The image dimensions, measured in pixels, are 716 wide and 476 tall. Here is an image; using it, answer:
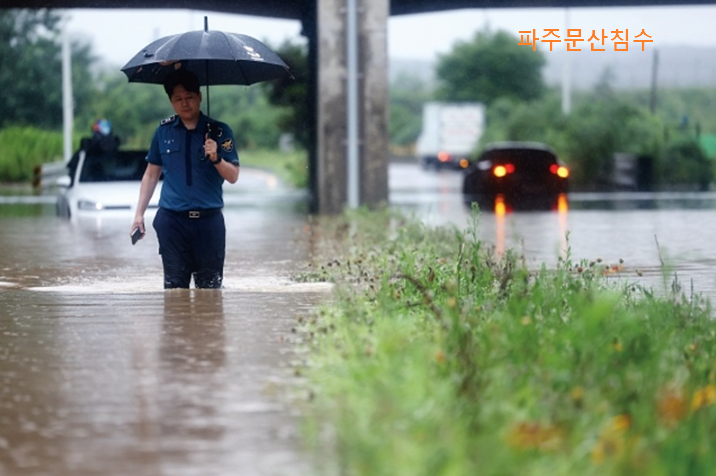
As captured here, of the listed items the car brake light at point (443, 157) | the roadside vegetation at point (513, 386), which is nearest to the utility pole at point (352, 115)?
the roadside vegetation at point (513, 386)

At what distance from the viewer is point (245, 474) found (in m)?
5.41

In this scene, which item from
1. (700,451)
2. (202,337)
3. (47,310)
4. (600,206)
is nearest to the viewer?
(700,451)

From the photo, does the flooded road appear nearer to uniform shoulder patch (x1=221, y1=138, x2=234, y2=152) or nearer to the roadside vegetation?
the roadside vegetation

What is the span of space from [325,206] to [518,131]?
34109mm

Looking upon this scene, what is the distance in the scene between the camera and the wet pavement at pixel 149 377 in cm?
572

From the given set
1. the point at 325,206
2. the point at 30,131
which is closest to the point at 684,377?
the point at 325,206

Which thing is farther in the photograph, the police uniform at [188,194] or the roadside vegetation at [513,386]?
the police uniform at [188,194]

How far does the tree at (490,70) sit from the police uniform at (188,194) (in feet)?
308

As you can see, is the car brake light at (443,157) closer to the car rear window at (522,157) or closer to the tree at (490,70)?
the tree at (490,70)

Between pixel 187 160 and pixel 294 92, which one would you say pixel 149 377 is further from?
pixel 294 92

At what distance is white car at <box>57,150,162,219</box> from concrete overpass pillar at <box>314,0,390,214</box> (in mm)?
2998

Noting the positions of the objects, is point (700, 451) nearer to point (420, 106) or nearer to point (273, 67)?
point (273, 67)

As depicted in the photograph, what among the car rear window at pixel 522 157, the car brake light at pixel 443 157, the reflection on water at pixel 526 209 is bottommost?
the reflection on water at pixel 526 209

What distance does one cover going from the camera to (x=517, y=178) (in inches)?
1328
